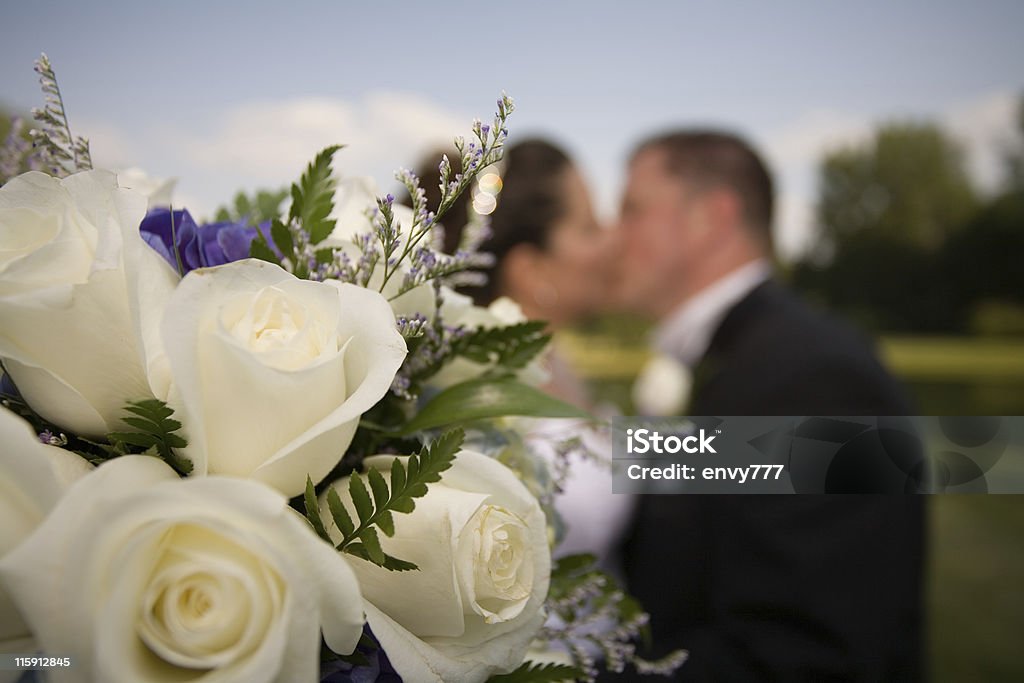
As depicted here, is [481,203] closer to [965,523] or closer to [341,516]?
[341,516]

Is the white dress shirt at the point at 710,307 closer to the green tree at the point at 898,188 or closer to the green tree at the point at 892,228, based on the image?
the green tree at the point at 892,228

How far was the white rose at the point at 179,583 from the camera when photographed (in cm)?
35

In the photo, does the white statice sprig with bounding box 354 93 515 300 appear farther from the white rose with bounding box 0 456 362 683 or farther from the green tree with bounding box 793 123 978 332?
the green tree with bounding box 793 123 978 332

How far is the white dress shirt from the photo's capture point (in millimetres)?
2354

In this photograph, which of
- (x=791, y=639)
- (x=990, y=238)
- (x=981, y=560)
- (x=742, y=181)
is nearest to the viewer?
(x=791, y=639)

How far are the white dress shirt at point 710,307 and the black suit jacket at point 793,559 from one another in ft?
1.04

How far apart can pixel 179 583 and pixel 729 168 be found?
9.08ft

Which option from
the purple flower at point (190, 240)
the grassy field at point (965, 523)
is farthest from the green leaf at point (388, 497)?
the grassy field at point (965, 523)

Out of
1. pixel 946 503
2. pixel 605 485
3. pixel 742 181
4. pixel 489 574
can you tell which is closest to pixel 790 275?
pixel 946 503

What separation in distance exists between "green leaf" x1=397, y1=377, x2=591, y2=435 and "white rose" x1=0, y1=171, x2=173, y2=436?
0.71 ft

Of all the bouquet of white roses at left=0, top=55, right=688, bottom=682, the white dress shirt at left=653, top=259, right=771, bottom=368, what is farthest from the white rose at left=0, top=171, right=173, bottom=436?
the white dress shirt at left=653, top=259, right=771, bottom=368

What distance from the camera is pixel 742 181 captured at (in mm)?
2777

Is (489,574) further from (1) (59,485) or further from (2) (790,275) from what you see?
(2) (790,275)

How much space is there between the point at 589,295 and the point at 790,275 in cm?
739
